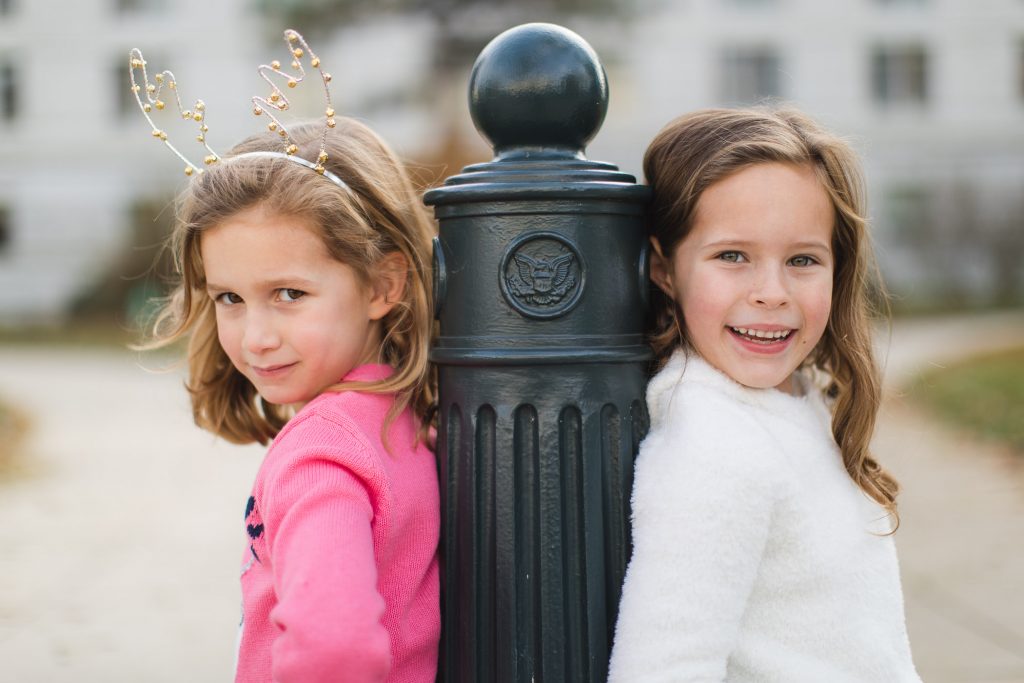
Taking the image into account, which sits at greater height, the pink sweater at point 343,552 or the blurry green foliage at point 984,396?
the pink sweater at point 343,552

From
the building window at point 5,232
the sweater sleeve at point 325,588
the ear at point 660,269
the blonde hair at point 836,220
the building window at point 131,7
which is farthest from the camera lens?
the building window at point 131,7

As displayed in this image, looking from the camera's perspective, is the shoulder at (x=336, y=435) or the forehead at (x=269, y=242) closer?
the shoulder at (x=336, y=435)

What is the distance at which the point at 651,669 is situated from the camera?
5.96 ft

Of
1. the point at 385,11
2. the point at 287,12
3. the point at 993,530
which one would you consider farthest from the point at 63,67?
the point at 993,530

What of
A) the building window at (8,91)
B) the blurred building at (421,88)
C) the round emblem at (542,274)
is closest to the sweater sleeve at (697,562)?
the round emblem at (542,274)

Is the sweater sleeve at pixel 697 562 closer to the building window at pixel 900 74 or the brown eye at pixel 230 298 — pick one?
the brown eye at pixel 230 298

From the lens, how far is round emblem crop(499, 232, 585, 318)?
77.1 inches

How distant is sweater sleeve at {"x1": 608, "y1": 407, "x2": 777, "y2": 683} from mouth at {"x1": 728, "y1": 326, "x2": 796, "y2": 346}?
0.22m

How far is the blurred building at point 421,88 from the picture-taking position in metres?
25.2

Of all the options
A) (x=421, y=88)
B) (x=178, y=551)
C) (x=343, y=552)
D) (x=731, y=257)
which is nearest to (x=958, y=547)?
(x=178, y=551)

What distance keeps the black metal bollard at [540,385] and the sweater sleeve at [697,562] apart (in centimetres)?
11

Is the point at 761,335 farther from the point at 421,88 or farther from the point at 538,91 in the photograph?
the point at 421,88

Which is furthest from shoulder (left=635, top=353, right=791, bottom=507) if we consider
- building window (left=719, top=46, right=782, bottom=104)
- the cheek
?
building window (left=719, top=46, right=782, bottom=104)

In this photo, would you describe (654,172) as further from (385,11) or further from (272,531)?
(385,11)
